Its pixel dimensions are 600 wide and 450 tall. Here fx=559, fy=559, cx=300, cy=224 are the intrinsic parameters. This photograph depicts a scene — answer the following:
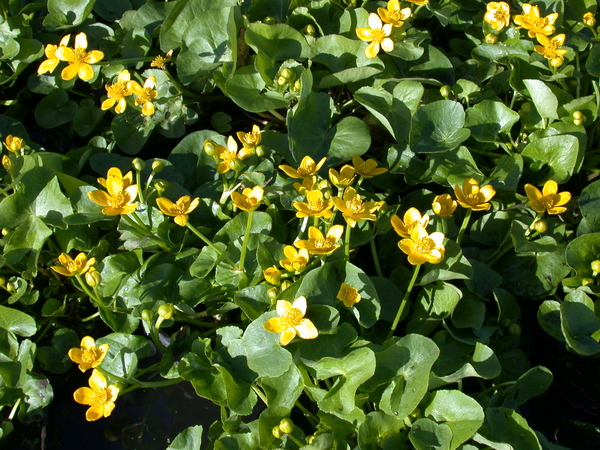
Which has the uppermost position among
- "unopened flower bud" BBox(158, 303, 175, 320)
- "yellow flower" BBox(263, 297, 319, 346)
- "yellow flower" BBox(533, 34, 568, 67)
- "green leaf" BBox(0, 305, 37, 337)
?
"yellow flower" BBox(533, 34, 568, 67)

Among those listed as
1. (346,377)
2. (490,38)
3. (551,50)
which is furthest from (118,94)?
(551,50)

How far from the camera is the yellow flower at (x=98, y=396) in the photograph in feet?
5.06

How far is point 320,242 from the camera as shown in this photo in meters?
1.62

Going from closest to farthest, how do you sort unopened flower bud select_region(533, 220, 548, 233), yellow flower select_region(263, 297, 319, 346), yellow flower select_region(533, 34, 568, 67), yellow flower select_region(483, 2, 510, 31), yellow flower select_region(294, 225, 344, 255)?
yellow flower select_region(263, 297, 319, 346)
yellow flower select_region(294, 225, 344, 255)
unopened flower bud select_region(533, 220, 548, 233)
yellow flower select_region(533, 34, 568, 67)
yellow flower select_region(483, 2, 510, 31)

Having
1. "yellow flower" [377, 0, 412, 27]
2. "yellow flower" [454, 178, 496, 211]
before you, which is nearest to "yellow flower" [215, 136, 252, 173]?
"yellow flower" [454, 178, 496, 211]

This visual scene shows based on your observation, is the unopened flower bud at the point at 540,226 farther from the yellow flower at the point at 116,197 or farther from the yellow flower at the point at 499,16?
the yellow flower at the point at 116,197

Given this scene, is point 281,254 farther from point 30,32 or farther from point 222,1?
point 30,32

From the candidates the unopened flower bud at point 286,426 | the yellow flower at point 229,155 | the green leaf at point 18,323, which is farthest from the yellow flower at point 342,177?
the green leaf at point 18,323

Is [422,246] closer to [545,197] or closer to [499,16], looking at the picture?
[545,197]

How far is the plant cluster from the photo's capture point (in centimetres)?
159

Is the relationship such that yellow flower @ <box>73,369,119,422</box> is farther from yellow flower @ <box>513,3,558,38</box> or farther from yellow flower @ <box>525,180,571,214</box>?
yellow flower @ <box>513,3,558,38</box>

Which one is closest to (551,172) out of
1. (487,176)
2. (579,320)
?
(487,176)

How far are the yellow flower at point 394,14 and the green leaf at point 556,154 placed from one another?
693 mm

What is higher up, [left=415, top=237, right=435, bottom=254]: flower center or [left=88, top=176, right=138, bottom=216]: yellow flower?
[left=88, top=176, right=138, bottom=216]: yellow flower
